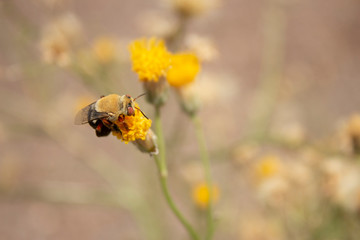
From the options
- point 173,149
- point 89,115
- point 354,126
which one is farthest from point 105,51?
point 354,126

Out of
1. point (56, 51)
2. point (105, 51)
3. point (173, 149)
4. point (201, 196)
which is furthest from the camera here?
point (105, 51)

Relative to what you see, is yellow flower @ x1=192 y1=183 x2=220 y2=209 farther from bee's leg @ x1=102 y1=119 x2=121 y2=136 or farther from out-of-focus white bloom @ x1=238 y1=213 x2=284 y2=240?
bee's leg @ x1=102 y1=119 x2=121 y2=136

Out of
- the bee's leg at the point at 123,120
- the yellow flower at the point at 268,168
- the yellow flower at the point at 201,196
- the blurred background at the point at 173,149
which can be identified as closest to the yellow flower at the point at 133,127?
the bee's leg at the point at 123,120

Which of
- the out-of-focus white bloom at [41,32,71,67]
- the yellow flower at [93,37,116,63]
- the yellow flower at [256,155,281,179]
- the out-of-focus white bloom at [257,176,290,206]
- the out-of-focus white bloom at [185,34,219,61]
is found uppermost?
the yellow flower at [93,37,116,63]

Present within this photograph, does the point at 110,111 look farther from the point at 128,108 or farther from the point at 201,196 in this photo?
the point at 201,196

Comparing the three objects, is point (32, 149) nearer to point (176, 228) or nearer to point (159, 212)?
point (176, 228)

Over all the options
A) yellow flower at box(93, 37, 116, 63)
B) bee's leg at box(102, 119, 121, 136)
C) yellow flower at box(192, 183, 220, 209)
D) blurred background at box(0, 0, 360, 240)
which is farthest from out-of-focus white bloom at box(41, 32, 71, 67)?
yellow flower at box(192, 183, 220, 209)
